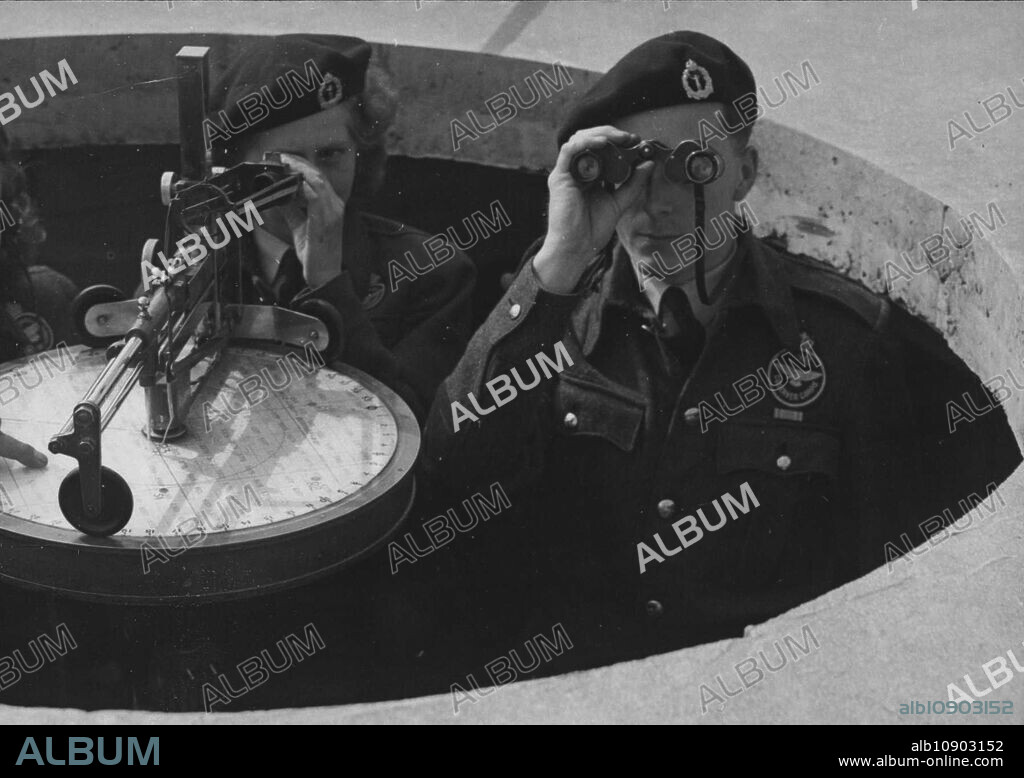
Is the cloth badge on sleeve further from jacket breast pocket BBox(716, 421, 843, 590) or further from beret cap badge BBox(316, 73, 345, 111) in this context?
beret cap badge BBox(316, 73, 345, 111)

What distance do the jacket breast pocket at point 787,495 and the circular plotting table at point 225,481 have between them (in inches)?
30.2

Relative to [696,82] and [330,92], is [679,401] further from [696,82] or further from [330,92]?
[330,92]

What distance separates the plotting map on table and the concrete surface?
31.6 inches

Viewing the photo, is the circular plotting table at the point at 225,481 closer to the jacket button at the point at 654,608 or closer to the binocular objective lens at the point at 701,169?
the jacket button at the point at 654,608

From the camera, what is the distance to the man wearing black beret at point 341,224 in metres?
3.38

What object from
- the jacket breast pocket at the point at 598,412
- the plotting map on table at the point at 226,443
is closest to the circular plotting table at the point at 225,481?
the plotting map on table at the point at 226,443

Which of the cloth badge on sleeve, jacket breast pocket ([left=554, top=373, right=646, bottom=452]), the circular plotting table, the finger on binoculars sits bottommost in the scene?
the cloth badge on sleeve

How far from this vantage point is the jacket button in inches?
124

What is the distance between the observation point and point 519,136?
4223mm

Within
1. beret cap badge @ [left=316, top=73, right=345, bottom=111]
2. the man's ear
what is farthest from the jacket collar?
beret cap badge @ [left=316, top=73, right=345, bottom=111]

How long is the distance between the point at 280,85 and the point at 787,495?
5.21 feet

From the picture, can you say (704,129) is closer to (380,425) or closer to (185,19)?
(380,425)

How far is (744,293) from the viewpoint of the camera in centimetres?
311
